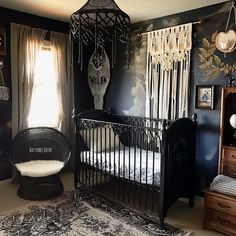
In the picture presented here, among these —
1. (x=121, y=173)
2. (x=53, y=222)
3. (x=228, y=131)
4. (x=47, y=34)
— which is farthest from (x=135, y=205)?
(x=47, y=34)

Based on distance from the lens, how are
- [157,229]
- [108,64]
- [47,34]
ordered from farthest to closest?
[108,64]
[47,34]
[157,229]

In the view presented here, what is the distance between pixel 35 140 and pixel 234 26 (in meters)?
2.97

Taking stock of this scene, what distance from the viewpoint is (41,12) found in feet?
12.3

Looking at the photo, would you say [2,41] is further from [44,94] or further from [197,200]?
[197,200]

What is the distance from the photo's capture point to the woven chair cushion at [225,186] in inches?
102

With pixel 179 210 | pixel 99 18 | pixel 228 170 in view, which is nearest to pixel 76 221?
pixel 179 210

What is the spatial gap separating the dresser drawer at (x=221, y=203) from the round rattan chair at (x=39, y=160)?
187cm

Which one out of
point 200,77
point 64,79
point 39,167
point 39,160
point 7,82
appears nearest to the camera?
point 200,77

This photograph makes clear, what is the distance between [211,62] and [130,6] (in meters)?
1.19

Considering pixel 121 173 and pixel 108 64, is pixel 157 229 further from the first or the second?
pixel 108 64

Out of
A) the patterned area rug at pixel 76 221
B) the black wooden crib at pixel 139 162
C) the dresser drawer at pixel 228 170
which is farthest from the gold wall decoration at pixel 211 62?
the patterned area rug at pixel 76 221

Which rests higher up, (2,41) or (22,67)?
(2,41)

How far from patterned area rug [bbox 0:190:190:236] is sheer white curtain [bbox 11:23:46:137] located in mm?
1299

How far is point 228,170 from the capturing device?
9.75ft
